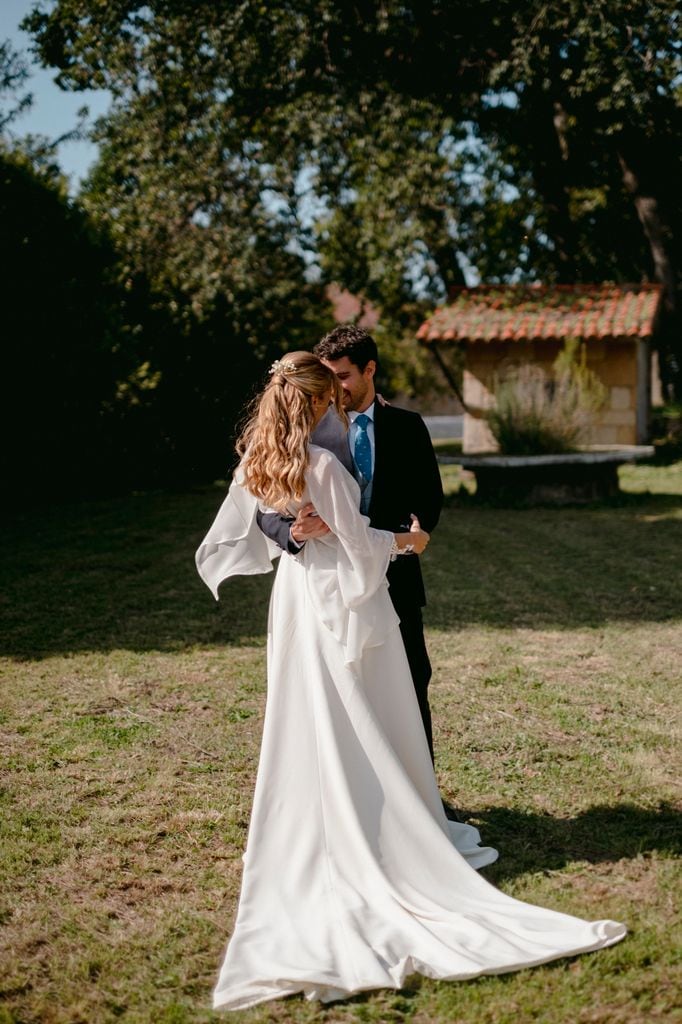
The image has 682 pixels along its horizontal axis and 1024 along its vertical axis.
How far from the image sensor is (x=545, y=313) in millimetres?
20719

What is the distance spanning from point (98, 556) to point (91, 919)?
8139mm

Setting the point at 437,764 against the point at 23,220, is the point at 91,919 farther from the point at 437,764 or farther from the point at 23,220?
the point at 23,220

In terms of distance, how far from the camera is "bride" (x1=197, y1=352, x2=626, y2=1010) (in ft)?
11.2

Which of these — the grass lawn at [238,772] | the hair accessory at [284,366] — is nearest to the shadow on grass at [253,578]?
the grass lawn at [238,772]

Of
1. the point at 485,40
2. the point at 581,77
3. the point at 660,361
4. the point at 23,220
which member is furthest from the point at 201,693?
A: the point at 660,361

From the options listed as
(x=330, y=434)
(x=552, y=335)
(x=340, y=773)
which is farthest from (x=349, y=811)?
(x=552, y=335)

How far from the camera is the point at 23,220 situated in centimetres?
1457

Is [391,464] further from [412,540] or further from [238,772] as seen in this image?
[238,772]

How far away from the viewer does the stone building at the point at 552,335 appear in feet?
66.3

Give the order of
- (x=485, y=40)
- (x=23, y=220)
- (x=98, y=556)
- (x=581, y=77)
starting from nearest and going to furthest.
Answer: (x=98, y=556), (x=23, y=220), (x=581, y=77), (x=485, y=40)

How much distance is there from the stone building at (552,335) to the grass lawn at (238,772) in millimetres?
10238

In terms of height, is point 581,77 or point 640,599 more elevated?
point 581,77

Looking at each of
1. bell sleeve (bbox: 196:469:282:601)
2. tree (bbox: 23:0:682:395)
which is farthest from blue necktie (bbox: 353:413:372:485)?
tree (bbox: 23:0:682:395)

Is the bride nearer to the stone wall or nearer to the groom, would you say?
the groom
